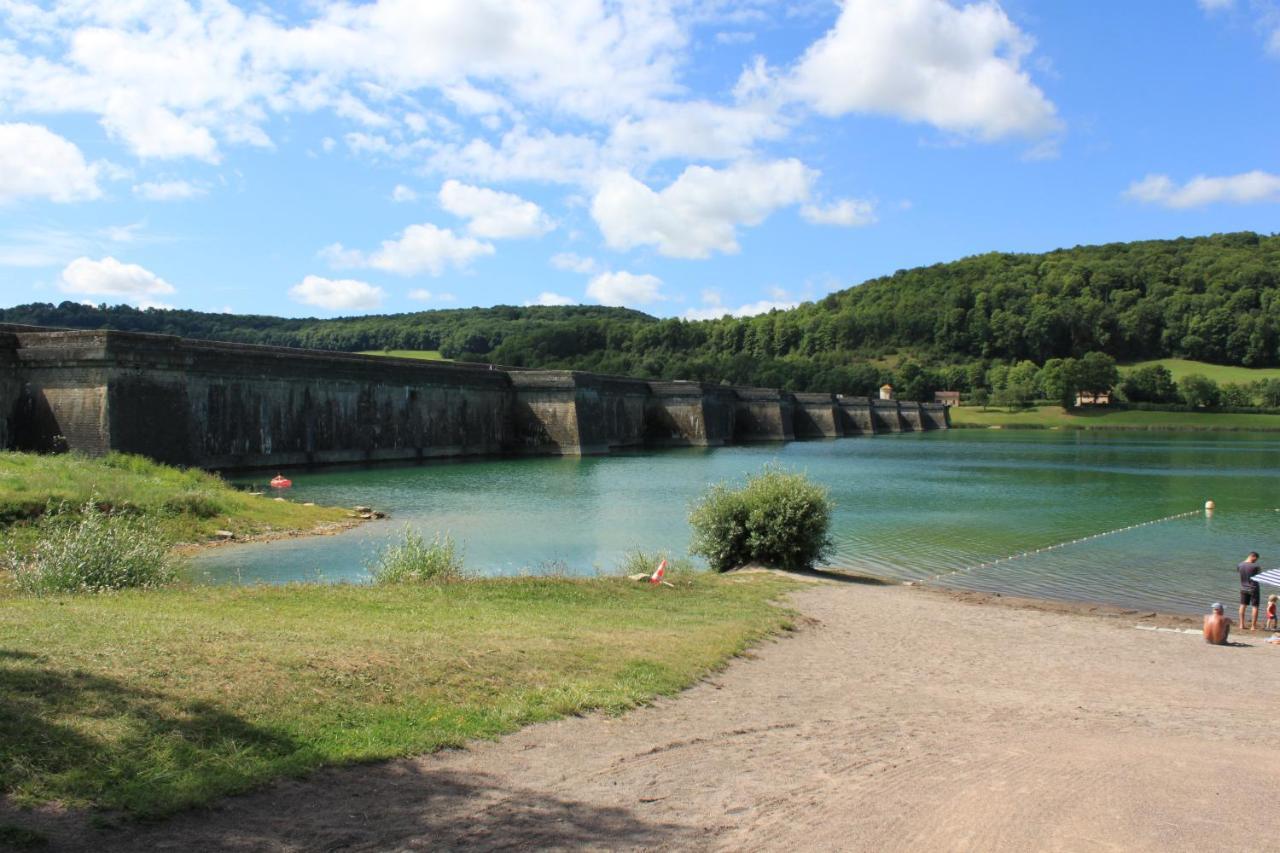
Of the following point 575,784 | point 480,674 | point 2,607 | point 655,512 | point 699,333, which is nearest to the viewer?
point 575,784

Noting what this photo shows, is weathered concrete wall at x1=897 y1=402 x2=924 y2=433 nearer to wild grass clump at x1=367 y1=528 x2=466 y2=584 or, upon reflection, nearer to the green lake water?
the green lake water

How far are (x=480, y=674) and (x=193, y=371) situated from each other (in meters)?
30.1

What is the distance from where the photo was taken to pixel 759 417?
275 feet

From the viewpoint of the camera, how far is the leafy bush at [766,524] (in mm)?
17422

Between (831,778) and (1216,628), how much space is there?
30.4 feet

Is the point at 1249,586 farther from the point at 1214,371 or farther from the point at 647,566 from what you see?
the point at 1214,371

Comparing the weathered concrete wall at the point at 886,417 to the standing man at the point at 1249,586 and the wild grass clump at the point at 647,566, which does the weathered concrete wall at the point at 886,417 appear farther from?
the wild grass clump at the point at 647,566

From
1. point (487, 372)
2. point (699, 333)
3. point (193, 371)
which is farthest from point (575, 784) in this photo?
point (699, 333)

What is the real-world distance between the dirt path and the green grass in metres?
0.30

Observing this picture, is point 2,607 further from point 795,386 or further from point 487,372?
point 795,386

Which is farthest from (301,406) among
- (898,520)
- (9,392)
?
(898,520)

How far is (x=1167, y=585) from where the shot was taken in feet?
58.6

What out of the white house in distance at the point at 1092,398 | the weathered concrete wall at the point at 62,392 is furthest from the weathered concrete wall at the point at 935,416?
the weathered concrete wall at the point at 62,392

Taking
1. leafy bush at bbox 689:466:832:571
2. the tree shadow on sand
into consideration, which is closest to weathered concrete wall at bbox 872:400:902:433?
leafy bush at bbox 689:466:832:571
